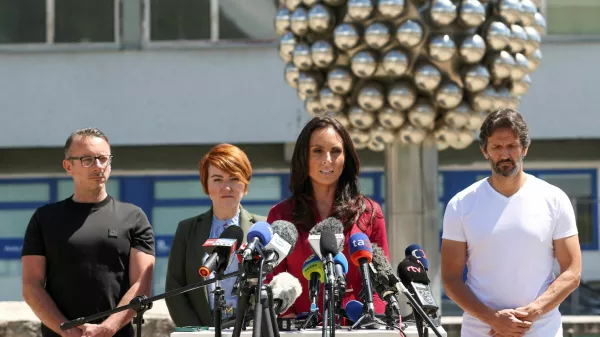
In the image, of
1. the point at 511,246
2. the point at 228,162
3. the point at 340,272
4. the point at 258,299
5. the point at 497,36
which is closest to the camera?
the point at 258,299

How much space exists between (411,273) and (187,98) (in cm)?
1626

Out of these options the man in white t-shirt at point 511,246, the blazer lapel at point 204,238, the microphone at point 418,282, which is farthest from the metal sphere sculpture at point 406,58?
the microphone at point 418,282

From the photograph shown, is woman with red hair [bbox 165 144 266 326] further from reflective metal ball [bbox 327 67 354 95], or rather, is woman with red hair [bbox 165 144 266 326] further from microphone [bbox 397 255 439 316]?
reflective metal ball [bbox 327 67 354 95]

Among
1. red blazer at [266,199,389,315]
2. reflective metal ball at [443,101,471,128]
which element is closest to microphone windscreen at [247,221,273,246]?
red blazer at [266,199,389,315]

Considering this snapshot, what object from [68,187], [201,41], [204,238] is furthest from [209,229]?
[68,187]

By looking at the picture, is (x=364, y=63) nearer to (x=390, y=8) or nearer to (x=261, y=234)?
(x=390, y=8)

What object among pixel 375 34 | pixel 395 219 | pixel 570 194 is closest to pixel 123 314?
pixel 375 34

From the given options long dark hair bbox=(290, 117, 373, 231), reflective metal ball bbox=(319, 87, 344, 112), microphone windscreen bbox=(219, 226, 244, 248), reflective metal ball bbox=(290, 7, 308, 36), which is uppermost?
reflective metal ball bbox=(290, 7, 308, 36)

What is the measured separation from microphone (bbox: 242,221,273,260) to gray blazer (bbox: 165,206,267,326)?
1561 mm

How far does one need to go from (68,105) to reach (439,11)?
1264 cm

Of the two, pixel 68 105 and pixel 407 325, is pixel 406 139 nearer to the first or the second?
pixel 407 325

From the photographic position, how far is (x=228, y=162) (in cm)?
511

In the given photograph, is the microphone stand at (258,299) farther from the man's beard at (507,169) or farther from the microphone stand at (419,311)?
the man's beard at (507,169)

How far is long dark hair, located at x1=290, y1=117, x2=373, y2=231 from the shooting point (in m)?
4.50
